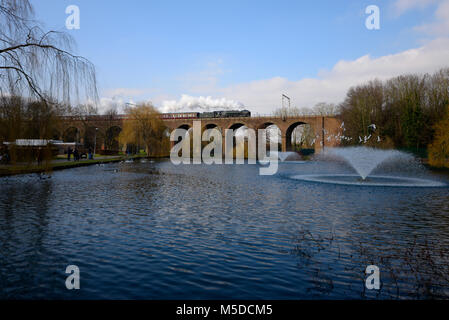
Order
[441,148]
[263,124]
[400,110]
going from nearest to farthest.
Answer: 1. [441,148]
2. [400,110]
3. [263,124]

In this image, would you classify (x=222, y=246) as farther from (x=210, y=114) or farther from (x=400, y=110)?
(x=210, y=114)

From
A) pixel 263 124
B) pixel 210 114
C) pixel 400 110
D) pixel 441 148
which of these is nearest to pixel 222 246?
pixel 441 148

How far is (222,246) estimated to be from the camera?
8062mm

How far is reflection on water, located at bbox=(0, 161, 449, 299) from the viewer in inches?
225

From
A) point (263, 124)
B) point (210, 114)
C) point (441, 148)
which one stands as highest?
point (210, 114)

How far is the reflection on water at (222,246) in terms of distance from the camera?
571 cm

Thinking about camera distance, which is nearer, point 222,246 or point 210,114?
point 222,246

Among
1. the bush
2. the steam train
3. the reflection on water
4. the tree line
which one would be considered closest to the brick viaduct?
the steam train

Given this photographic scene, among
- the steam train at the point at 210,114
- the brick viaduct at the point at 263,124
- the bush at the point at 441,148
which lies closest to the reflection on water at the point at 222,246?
the bush at the point at 441,148

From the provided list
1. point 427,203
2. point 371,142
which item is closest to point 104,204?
point 427,203

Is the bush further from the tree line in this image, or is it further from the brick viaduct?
the brick viaduct

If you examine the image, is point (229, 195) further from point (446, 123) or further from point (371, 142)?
point (371, 142)
